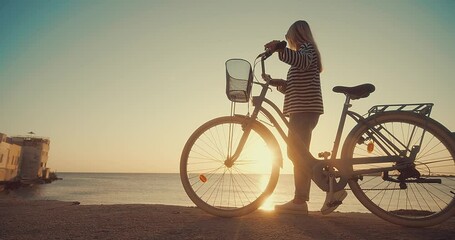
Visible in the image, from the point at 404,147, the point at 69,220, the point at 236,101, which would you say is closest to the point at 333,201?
the point at 404,147

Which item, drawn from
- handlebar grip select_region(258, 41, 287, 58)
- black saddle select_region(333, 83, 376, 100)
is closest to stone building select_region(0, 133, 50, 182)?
handlebar grip select_region(258, 41, 287, 58)

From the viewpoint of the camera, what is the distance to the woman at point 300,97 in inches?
151

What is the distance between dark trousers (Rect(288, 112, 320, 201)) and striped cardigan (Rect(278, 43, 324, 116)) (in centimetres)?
11

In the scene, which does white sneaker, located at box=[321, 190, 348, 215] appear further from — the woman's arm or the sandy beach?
the woman's arm

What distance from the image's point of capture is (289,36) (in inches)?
→ 178

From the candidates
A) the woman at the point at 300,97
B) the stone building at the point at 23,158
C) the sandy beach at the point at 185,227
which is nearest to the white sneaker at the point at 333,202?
the woman at the point at 300,97

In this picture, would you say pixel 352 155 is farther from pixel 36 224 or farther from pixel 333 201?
pixel 36 224

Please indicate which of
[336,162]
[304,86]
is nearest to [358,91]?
[304,86]

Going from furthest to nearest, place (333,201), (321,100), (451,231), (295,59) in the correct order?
(321,100), (295,59), (333,201), (451,231)

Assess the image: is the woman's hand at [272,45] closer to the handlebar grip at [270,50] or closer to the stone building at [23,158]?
the handlebar grip at [270,50]

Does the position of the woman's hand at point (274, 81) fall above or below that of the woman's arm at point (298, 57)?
below

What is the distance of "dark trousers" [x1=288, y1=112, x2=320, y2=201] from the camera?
379 cm

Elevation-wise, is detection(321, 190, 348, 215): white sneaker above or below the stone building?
above

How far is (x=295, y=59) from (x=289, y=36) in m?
0.84
